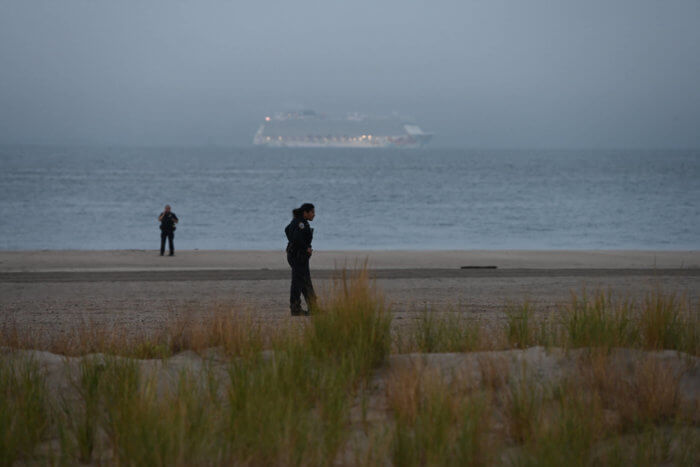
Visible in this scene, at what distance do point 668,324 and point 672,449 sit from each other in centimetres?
238

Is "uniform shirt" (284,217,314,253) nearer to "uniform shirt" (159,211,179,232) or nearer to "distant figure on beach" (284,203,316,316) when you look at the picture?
"distant figure on beach" (284,203,316,316)

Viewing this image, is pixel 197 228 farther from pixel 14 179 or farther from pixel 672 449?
pixel 14 179

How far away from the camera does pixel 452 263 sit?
2002 cm

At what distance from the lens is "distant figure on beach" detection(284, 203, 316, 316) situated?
414 inches

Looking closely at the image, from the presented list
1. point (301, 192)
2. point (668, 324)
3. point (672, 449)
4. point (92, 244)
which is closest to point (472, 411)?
point (672, 449)

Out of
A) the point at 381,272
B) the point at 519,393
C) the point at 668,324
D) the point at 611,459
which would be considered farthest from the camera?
the point at 381,272

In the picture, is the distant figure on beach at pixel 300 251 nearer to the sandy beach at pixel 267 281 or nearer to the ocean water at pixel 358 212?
the sandy beach at pixel 267 281

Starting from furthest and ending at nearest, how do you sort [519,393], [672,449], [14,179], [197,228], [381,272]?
[14,179] → [197,228] → [381,272] → [519,393] → [672,449]

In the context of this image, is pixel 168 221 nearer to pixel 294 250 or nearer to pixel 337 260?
pixel 337 260

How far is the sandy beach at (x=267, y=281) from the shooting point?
37.3 feet

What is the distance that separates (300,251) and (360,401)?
5177mm

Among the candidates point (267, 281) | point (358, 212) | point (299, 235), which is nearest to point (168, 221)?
point (267, 281)

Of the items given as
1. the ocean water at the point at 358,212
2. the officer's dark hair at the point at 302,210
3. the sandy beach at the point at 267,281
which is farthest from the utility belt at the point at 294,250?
the ocean water at the point at 358,212

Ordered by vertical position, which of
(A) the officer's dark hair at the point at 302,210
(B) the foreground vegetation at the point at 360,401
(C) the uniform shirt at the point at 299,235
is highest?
(A) the officer's dark hair at the point at 302,210
